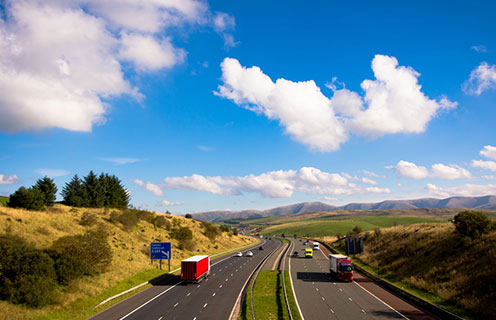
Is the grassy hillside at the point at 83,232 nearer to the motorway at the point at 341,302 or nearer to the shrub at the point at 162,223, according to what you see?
the shrub at the point at 162,223

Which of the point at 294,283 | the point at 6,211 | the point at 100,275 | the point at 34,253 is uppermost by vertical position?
the point at 6,211

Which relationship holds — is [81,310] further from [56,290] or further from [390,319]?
[390,319]

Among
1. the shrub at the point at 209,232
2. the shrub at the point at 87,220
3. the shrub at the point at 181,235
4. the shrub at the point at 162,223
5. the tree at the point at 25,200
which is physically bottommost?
the shrub at the point at 209,232

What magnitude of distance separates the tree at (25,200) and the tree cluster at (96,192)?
18.3 m

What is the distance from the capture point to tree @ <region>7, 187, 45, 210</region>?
5472 centimetres

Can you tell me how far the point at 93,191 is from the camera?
80062 millimetres

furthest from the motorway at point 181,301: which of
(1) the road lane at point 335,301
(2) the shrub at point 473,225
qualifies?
(2) the shrub at point 473,225

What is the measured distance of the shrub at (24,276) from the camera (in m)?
25.4

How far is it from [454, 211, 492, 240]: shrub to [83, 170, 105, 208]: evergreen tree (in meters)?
77.6

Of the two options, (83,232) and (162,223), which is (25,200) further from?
(162,223)

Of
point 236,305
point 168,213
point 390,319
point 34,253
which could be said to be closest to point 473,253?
point 390,319

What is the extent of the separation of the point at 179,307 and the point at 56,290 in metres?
11.7

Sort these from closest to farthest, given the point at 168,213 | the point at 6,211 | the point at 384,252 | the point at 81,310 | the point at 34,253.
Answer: the point at 81,310 < the point at 34,253 < the point at 6,211 < the point at 384,252 < the point at 168,213

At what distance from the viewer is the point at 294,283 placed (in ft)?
131
